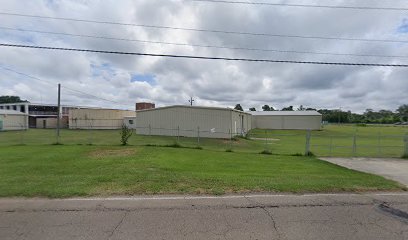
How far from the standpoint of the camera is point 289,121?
57000 millimetres

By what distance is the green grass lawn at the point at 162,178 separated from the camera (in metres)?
7.25

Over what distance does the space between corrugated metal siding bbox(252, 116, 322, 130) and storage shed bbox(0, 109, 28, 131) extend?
144 ft

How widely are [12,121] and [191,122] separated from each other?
33.7 metres

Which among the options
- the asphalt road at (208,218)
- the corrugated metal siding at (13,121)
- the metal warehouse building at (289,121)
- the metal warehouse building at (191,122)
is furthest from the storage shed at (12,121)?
the asphalt road at (208,218)

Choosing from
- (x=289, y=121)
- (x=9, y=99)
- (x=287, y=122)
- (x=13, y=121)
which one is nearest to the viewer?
(x=13, y=121)

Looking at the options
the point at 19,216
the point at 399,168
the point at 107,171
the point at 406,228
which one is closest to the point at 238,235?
the point at 406,228

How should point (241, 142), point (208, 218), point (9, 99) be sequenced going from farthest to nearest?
point (9, 99) → point (241, 142) → point (208, 218)

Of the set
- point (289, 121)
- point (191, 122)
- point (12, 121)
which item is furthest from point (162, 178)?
point (289, 121)

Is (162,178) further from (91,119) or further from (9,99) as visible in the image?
(9,99)

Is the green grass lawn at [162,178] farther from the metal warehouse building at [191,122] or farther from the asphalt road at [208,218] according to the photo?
the metal warehouse building at [191,122]

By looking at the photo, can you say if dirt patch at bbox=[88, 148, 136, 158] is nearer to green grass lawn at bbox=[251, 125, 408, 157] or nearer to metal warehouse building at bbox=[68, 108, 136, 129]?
green grass lawn at bbox=[251, 125, 408, 157]

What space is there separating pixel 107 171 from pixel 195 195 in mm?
4158

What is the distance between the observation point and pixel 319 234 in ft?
14.7

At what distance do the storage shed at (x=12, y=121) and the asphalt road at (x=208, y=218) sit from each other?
44528 mm
